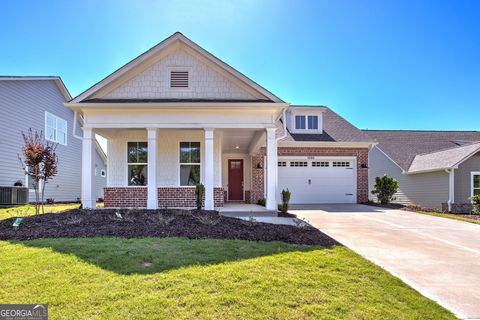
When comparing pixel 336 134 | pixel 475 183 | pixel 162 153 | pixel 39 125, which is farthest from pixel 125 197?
pixel 475 183

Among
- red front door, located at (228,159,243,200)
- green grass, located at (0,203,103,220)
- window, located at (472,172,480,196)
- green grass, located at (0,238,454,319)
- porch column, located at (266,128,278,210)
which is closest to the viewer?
green grass, located at (0,238,454,319)

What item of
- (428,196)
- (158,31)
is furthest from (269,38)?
(428,196)

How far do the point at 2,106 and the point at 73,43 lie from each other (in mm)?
5892

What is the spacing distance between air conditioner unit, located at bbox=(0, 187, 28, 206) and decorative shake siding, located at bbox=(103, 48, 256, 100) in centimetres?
788

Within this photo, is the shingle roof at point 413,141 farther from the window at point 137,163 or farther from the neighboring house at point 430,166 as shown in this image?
the window at point 137,163

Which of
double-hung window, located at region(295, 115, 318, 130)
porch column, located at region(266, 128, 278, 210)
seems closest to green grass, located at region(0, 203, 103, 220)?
porch column, located at region(266, 128, 278, 210)

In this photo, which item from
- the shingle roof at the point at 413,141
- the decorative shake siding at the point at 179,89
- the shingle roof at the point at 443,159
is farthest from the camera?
the shingle roof at the point at 413,141

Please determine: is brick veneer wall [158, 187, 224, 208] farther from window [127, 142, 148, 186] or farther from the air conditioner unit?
the air conditioner unit

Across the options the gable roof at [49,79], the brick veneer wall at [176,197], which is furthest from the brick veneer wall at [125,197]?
the gable roof at [49,79]

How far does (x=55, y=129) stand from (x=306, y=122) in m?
15.9

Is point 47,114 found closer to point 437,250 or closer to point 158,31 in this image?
point 158,31

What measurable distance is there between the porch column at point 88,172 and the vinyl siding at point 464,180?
17.3 m

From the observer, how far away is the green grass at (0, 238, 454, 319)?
3408 mm

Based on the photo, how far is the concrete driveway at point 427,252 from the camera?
4.10 meters
